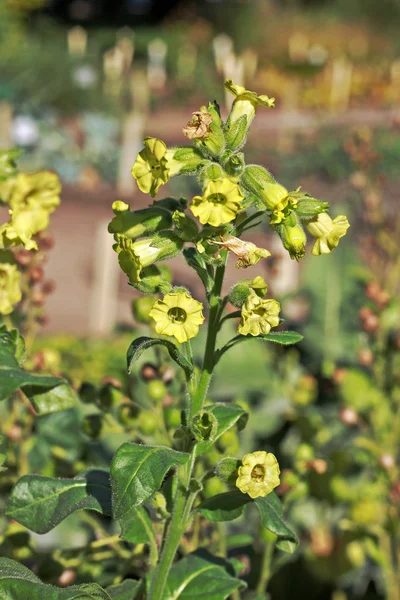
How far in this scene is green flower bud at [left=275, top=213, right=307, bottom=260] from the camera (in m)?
1.23

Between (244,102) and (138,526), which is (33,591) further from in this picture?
(244,102)

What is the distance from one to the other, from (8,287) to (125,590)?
53 centimetres

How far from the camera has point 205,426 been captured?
1.22m

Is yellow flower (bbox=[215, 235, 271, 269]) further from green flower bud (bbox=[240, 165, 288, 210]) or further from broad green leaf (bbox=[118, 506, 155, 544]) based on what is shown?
broad green leaf (bbox=[118, 506, 155, 544])

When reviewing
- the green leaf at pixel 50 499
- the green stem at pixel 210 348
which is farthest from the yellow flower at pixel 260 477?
the green leaf at pixel 50 499

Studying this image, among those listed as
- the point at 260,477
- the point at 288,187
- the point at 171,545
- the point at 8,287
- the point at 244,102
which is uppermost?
the point at 244,102

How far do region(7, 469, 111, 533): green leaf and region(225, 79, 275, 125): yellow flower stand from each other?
2.03ft

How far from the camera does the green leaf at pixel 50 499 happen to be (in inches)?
50.5

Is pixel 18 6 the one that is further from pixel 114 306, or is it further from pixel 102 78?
pixel 114 306

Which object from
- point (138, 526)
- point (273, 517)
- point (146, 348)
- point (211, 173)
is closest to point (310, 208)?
point (211, 173)

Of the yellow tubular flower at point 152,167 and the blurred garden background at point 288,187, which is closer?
the yellow tubular flower at point 152,167

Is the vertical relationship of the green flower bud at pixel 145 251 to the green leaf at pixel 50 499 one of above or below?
above

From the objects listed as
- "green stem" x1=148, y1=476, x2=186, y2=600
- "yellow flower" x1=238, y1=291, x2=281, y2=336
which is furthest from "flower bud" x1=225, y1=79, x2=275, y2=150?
"green stem" x1=148, y1=476, x2=186, y2=600

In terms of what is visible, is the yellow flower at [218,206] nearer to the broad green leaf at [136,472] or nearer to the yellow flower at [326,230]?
the yellow flower at [326,230]
